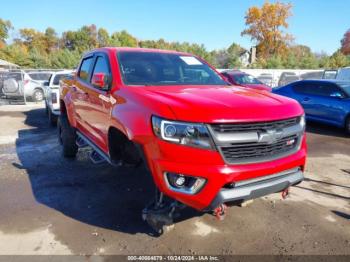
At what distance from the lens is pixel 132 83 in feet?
11.9

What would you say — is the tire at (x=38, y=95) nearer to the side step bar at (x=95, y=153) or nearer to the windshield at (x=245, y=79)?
the windshield at (x=245, y=79)

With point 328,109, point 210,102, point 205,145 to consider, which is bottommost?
point 328,109

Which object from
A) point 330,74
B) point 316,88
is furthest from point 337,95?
point 330,74

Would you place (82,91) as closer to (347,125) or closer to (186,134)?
(186,134)

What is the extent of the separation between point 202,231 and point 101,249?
1.10 metres

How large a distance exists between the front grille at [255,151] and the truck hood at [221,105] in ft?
0.74

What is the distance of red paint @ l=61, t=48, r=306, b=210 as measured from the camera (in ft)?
8.61

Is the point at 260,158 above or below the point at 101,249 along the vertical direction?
above

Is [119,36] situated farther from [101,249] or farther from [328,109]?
[101,249]

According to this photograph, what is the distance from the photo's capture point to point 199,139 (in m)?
2.63

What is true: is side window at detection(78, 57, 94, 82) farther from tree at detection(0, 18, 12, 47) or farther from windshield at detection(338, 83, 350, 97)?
tree at detection(0, 18, 12, 47)

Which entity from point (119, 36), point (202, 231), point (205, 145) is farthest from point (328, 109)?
point (119, 36)

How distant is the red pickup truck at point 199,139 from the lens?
2.63 metres

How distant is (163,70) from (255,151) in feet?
5.85
